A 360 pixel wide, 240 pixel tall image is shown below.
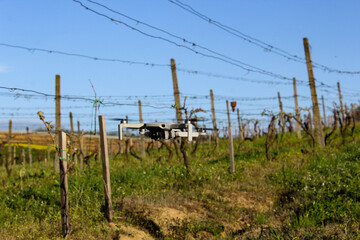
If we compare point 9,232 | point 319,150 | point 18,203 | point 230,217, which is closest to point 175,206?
point 230,217

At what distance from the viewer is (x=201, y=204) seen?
364 inches

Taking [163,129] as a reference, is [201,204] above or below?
below

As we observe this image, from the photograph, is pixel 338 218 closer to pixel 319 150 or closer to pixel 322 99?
pixel 319 150

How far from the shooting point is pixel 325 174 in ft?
38.6

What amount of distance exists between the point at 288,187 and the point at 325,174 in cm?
160

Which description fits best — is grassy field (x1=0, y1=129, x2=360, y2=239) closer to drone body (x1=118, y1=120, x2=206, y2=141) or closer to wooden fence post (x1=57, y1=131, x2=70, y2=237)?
wooden fence post (x1=57, y1=131, x2=70, y2=237)

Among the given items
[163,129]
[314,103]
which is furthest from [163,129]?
[314,103]

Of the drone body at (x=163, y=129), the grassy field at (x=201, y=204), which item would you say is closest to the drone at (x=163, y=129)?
the drone body at (x=163, y=129)

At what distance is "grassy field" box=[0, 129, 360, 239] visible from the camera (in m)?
7.31

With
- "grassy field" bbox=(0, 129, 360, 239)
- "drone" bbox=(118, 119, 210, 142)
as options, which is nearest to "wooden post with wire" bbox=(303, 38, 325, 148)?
"grassy field" bbox=(0, 129, 360, 239)

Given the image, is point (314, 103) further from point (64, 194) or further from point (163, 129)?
point (64, 194)

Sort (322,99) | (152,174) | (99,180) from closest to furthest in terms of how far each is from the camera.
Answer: (99,180), (152,174), (322,99)

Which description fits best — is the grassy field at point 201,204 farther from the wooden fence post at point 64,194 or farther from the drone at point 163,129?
the drone at point 163,129

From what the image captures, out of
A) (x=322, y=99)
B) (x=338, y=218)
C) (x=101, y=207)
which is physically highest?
(x=322, y=99)
